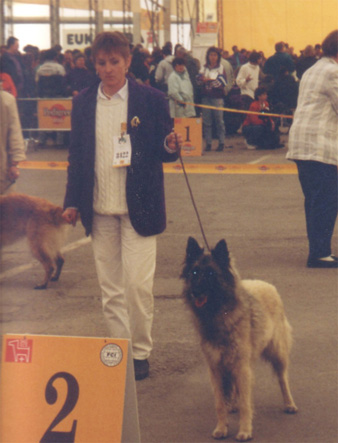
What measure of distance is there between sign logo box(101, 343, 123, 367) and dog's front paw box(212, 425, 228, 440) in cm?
105

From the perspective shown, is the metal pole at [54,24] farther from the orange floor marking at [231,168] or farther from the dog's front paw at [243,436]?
the dog's front paw at [243,436]

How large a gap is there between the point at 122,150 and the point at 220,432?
62.1 inches

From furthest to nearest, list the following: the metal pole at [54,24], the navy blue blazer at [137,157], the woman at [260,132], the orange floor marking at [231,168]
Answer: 1. the metal pole at [54,24]
2. the woman at [260,132]
3. the orange floor marking at [231,168]
4. the navy blue blazer at [137,157]

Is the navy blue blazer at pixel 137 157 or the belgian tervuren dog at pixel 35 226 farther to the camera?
the belgian tervuren dog at pixel 35 226

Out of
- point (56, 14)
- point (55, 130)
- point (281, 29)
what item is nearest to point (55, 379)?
point (281, 29)

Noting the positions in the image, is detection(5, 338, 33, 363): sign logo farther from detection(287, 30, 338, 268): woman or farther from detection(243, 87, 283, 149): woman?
detection(243, 87, 283, 149): woman

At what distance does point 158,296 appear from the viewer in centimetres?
675

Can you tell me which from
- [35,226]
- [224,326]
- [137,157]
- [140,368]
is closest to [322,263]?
[35,226]

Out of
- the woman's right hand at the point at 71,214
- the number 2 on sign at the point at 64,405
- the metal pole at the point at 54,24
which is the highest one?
the metal pole at the point at 54,24

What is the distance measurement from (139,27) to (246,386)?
2147 centimetres

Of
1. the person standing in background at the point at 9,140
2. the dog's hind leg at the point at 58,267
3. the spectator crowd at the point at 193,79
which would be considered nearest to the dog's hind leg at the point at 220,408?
the person standing in background at the point at 9,140

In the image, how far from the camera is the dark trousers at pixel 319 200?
7.32 m

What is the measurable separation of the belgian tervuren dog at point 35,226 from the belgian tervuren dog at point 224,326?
10.8 feet

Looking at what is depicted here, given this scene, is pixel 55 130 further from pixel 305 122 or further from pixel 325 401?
pixel 325 401
